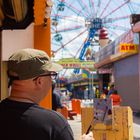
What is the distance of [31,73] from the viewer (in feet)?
7.98

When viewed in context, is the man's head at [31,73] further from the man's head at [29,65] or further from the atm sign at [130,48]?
the atm sign at [130,48]

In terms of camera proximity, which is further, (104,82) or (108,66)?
(104,82)

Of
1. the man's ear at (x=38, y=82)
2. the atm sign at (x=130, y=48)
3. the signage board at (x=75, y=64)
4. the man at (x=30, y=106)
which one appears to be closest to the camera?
the man at (x=30, y=106)

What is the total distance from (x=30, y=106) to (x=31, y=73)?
0.56ft

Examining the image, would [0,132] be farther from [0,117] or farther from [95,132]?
[95,132]

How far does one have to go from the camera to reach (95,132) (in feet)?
31.1

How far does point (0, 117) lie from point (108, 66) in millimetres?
37751

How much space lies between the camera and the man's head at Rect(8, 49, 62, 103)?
8.01 ft

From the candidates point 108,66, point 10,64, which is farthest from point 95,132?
point 108,66

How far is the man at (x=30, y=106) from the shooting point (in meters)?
2.34

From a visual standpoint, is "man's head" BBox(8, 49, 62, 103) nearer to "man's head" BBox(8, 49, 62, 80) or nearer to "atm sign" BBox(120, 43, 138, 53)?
"man's head" BBox(8, 49, 62, 80)

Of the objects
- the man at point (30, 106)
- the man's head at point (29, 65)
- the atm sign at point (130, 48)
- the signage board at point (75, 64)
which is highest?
the atm sign at point (130, 48)

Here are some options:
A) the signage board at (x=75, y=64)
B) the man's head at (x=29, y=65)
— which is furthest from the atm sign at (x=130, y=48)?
the signage board at (x=75, y=64)

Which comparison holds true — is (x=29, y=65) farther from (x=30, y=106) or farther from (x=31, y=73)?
(x=30, y=106)
